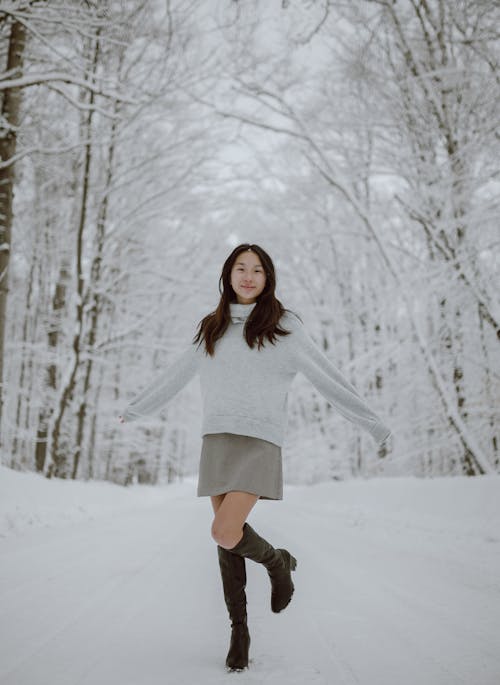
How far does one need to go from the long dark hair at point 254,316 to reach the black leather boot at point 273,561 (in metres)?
0.80

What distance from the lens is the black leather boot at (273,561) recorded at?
1.93m

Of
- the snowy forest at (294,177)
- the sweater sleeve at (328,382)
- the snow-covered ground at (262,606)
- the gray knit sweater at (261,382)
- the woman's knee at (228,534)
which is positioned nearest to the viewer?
the snow-covered ground at (262,606)

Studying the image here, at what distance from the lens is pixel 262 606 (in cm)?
260

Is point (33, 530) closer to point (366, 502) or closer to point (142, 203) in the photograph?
point (366, 502)

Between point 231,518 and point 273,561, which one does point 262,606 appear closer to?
point 273,561

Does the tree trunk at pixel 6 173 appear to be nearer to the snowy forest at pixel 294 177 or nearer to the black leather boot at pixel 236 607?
the snowy forest at pixel 294 177

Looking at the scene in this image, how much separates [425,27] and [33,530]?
8411mm

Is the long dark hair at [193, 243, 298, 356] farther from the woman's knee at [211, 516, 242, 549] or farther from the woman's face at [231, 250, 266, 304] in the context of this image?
the woman's knee at [211, 516, 242, 549]

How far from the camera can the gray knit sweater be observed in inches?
80.4

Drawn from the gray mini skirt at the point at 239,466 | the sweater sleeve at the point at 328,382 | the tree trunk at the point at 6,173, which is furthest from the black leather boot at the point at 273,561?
the tree trunk at the point at 6,173

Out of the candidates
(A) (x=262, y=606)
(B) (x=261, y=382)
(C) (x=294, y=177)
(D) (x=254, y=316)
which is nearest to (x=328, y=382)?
(B) (x=261, y=382)

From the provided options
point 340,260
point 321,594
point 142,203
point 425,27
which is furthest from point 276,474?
point 340,260

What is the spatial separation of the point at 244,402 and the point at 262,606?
4.29ft

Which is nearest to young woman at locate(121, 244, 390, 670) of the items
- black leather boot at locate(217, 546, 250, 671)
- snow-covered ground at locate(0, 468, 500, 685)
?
black leather boot at locate(217, 546, 250, 671)
